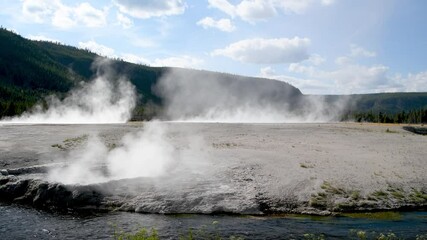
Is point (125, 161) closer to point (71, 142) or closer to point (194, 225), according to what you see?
point (194, 225)

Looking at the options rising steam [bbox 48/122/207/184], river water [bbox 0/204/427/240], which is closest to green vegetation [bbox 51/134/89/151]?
rising steam [bbox 48/122/207/184]

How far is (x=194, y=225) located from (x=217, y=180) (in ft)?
21.3

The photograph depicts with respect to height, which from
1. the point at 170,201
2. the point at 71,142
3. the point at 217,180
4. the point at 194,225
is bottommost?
the point at 194,225

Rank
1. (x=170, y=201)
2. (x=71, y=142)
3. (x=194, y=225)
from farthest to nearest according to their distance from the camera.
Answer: (x=71, y=142), (x=170, y=201), (x=194, y=225)

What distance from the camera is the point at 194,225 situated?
18984 millimetres

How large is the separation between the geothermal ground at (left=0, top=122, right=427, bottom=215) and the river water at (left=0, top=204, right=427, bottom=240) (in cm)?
117

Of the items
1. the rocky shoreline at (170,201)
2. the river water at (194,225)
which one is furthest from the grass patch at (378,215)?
the rocky shoreline at (170,201)

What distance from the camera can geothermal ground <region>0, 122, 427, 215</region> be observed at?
874 inches

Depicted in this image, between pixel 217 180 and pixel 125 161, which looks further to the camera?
pixel 125 161

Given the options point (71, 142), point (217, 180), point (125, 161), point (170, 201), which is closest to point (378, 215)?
point (217, 180)

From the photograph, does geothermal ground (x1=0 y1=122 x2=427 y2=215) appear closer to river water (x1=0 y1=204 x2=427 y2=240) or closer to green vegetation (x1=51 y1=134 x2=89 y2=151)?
green vegetation (x1=51 y1=134 x2=89 y2=151)

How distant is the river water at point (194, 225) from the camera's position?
17.5m

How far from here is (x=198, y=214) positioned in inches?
830

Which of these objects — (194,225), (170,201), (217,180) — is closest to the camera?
(194,225)
